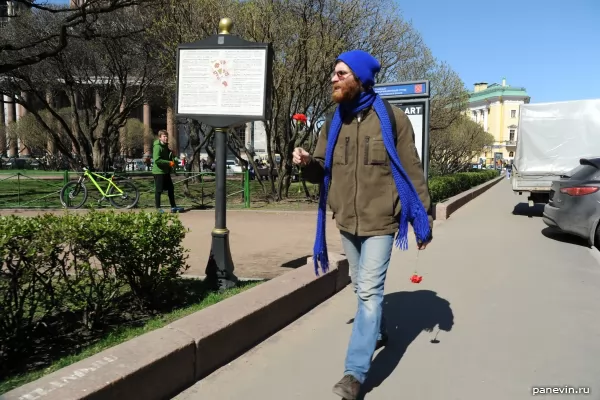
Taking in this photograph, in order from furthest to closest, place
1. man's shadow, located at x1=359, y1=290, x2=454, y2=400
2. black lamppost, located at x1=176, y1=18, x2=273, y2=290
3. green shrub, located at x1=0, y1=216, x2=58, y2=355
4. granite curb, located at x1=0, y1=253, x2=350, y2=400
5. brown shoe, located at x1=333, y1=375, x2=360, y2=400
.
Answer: black lamppost, located at x1=176, y1=18, x2=273, y2=290, man's shadow, located at x1=359, y1=290, x2=454, y2=400, green shrub, located at x1=0, y1=216, x2=58, y2=355, brown shoe, located at x1=333, y1=375, x2=360, y2=400, granite curb, located at x1=0, y1=253, x2=350, y2=400

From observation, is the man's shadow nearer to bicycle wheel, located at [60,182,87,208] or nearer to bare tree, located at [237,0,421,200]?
bare tree, located at [237,0,421,200]

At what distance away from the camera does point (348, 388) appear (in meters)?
2.73

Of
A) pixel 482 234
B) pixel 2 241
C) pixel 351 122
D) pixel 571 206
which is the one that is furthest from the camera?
pixel 482 234

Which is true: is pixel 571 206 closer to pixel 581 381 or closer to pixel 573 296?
pixel 573 296

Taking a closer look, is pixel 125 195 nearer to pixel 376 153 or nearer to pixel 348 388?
pixel 376 153

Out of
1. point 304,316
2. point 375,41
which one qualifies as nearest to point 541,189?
point 375,41

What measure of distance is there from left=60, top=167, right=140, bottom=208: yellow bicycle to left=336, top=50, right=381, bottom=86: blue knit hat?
997cm

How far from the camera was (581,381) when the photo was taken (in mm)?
3117

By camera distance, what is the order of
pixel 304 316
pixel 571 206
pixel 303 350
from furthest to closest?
pixel 571 206, pixel 304 316, pixel 303 350

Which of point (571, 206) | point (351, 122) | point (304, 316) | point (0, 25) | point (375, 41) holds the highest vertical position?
point (0, 25)

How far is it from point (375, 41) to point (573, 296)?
1166 centimetres

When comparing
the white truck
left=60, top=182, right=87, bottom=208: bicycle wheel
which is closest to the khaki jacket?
left=60, top=182, right=87, bottom=208: bicycle wheel

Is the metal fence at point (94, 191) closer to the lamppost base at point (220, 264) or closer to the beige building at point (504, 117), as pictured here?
the lamppost base at point (220, 264)

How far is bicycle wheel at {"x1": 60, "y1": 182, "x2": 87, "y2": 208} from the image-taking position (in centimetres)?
1195
